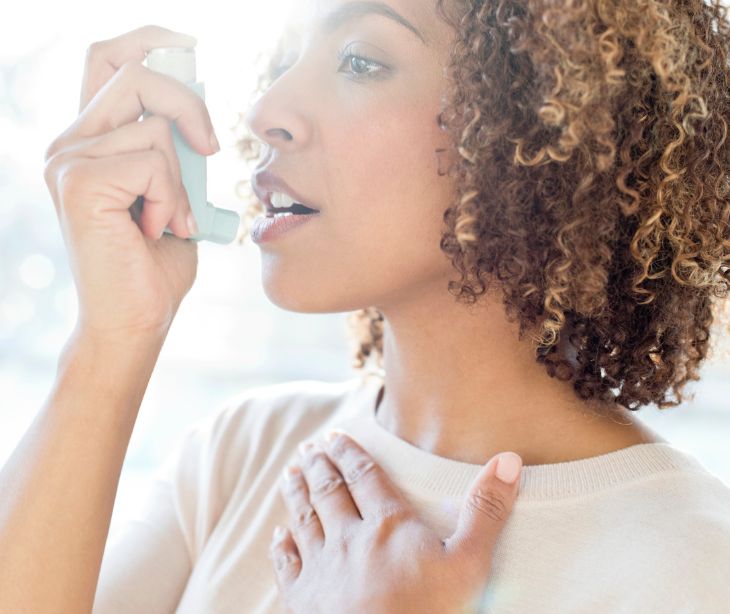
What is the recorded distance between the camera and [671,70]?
0.99 m

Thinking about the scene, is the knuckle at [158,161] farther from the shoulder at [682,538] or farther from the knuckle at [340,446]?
the shoulder at [682,538]

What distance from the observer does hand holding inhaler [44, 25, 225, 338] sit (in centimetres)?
108

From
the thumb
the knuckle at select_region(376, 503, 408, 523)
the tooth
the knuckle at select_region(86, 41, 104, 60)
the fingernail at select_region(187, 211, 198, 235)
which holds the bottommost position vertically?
the knuckle at select_region(376, 503, 408, 523)

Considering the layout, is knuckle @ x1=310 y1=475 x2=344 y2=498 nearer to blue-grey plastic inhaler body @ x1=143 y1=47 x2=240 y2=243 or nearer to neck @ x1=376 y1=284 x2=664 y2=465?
neck @ x1=376 y1=284 x2=664 y2=465

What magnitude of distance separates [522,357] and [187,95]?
0.53 meters

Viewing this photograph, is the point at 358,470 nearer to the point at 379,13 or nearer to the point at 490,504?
the point at 490,504

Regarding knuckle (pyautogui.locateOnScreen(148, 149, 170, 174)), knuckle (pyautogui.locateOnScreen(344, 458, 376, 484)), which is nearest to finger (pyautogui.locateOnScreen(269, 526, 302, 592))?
knuckle (pyautogui.locateOnScreen(344, 458, 376, 484))

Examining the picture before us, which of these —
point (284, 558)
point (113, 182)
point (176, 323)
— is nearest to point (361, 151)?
point (113, 182)

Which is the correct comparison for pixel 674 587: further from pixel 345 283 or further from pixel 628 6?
pixel 628 6

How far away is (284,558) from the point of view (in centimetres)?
113

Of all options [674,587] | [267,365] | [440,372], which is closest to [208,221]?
[440,372]

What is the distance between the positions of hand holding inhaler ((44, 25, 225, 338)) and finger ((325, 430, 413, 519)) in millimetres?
285

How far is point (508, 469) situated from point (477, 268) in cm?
24

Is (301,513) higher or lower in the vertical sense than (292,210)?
lower
